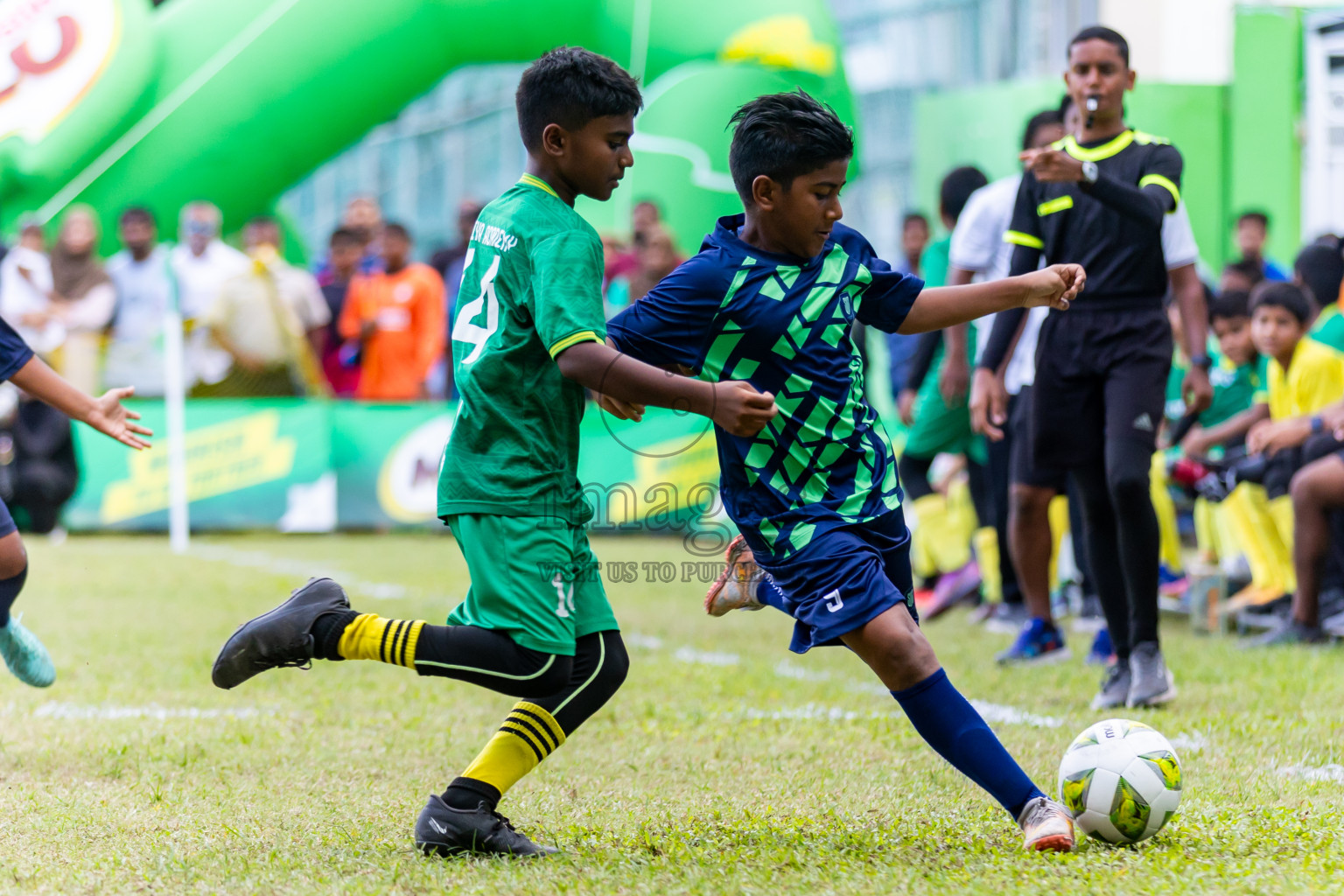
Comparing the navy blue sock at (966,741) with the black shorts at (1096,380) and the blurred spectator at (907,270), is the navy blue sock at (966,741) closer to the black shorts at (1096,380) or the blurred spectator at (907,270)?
the black shorts at (1096,380)

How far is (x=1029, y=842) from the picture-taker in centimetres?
314

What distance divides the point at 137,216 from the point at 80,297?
2.61 ft

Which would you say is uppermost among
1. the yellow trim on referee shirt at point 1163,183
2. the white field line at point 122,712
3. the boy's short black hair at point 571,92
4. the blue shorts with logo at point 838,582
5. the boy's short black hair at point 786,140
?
the boy's short black hair at point 571,92

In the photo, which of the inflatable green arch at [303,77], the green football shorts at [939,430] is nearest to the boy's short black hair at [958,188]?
the green football shorts at [939,430]

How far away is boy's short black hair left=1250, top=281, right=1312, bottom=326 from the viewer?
7.26m

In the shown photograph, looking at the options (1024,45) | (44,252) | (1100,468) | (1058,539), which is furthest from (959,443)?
(1024,45)

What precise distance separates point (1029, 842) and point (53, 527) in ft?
33.9

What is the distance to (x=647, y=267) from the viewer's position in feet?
38.7

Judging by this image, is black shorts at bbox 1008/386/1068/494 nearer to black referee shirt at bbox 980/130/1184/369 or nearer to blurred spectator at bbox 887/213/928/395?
black referee shirt at bbox 980/130/1184/369

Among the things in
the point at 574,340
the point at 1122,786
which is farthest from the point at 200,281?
the point at 1122,786

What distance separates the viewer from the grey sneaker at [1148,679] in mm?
5016

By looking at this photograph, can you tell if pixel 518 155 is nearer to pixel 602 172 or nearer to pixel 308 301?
pixel 308 301

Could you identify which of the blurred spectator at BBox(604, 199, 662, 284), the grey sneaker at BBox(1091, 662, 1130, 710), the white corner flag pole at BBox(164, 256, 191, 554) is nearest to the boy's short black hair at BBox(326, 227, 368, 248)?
the white corner flag pole at BBox(164, 256, 191, 554)

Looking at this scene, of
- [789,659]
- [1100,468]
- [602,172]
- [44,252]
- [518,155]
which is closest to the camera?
[602,172]
